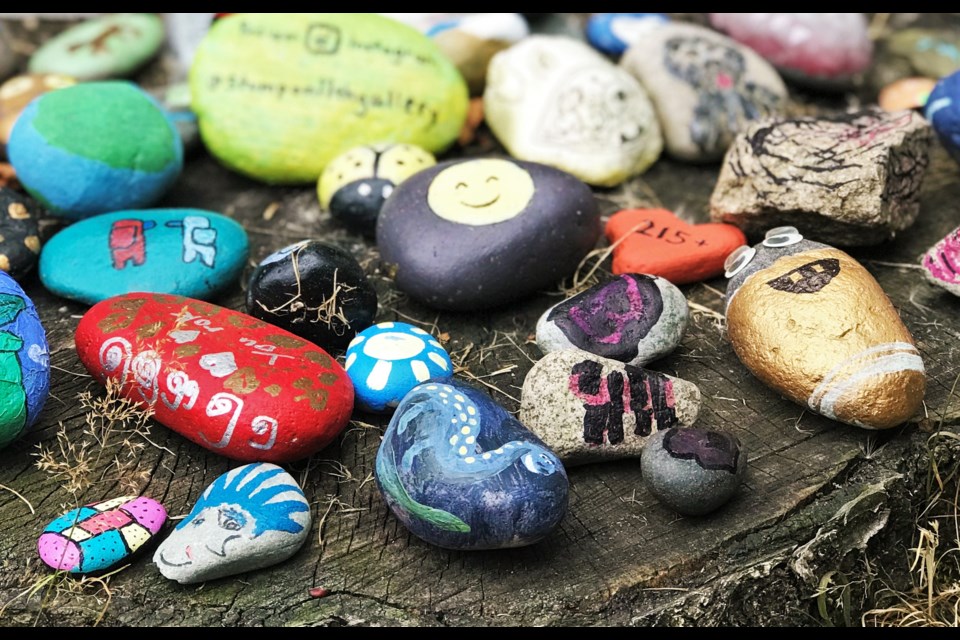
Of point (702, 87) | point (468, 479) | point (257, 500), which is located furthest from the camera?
point (702, 87)

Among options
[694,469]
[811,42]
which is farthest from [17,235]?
[811,42]

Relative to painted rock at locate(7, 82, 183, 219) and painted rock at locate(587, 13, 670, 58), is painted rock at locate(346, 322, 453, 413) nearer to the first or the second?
painted rock at locate(7, 82, 183, 219)

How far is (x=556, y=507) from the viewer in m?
2.21

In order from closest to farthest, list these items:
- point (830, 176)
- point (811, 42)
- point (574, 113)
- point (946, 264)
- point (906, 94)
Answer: point (946, 264) < point (830, 176) < point (574, 113) < point (906, 94) < point (811, 42)

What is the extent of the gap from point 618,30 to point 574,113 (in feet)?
2.93

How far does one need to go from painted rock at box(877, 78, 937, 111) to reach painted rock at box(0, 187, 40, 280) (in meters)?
3.10

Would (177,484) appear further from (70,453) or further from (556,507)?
(556,507)

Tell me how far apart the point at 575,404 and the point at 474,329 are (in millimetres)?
645

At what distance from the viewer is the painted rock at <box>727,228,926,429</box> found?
2469mm

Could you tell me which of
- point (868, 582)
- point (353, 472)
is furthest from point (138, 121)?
point (868, 582)

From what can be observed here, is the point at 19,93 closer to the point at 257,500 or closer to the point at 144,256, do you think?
the point at 144,256

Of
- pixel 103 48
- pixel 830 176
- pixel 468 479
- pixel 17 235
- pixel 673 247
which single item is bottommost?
pixel 103 48

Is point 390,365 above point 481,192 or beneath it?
beneath

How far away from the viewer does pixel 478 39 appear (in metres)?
4.19
